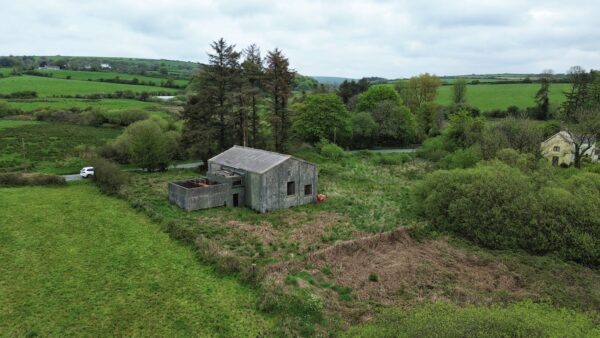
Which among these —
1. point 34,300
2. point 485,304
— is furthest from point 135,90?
point 485,304

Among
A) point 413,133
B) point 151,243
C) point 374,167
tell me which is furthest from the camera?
point 413,133

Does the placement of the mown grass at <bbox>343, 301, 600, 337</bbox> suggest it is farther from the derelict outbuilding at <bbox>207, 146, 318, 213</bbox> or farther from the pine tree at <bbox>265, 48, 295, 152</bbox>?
the pine tree at <bbox>265, 48, 295, 152</bbox>

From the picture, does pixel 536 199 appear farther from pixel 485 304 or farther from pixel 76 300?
pixel 76 300

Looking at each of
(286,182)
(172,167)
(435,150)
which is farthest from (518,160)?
(172,167)

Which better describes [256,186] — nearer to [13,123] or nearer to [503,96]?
[13,123]

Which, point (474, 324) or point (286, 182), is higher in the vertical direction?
point (286, 182)
